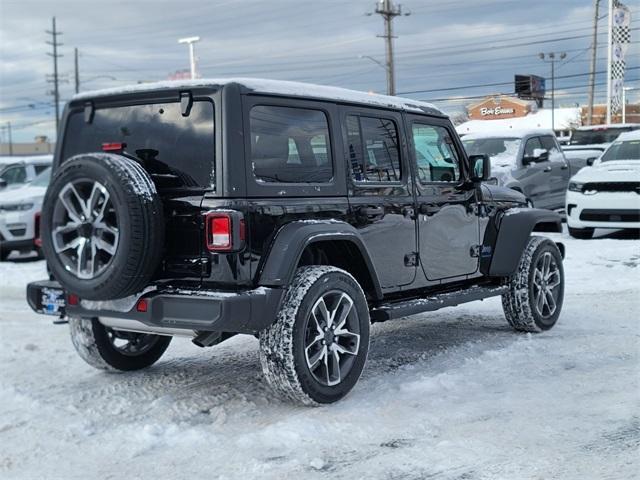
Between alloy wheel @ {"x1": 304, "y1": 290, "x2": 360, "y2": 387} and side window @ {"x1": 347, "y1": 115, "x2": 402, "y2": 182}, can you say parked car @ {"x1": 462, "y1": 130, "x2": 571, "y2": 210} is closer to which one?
side window @ {"x1": 347, "y1": 115, "x2": 402, "y2": 182}

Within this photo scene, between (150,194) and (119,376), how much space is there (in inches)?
71.9

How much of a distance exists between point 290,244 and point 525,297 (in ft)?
9.21

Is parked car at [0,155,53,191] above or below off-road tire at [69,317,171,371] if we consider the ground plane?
above

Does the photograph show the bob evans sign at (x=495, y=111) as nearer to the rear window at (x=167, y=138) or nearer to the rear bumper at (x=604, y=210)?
the rear bumper at (x=604, y=210)

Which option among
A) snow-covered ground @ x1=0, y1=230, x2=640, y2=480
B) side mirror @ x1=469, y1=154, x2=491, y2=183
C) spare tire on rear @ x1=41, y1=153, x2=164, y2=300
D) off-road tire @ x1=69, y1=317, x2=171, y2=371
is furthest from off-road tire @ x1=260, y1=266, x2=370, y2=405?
side mirror @ x1=469, y1=154, x2=491, y2=183

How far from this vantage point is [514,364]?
223 inches

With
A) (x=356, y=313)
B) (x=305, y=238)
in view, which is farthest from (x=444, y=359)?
(x=305, y=238)

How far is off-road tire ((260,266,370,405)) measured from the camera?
4.55 metres

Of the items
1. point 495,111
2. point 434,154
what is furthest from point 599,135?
point 434,154

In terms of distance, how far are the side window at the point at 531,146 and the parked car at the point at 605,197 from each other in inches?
49.3

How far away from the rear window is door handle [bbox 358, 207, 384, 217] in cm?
116

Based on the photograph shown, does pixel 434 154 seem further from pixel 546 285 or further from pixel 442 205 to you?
pixel 546 285

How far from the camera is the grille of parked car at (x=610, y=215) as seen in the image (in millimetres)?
12086

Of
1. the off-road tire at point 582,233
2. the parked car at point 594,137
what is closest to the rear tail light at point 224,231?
the off-road tire at point 582,233
